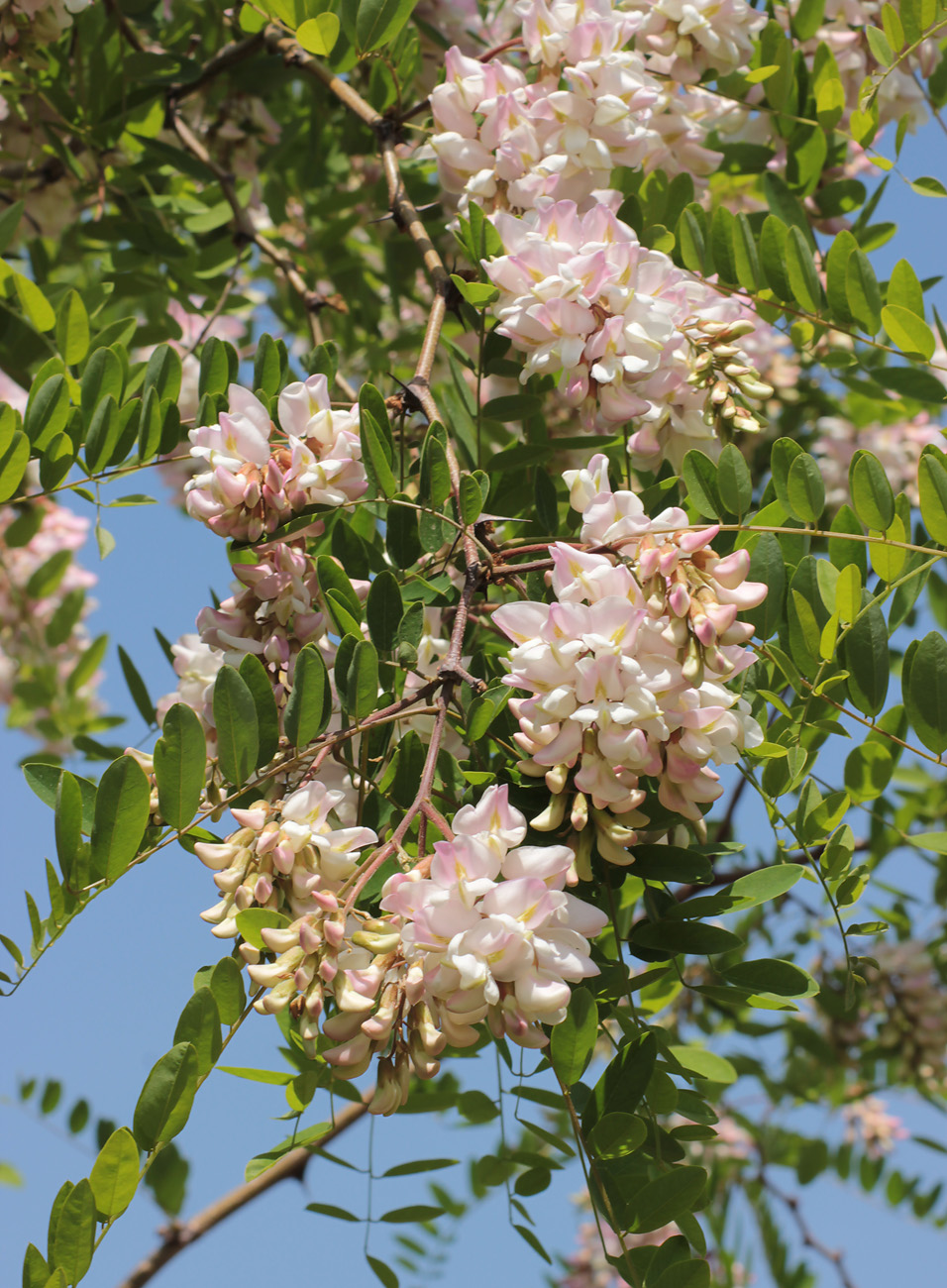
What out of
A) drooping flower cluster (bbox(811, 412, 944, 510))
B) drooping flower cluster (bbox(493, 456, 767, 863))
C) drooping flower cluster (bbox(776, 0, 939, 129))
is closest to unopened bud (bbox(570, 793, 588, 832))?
drooping flower cluster (bbox(493, 456, 767, 863))

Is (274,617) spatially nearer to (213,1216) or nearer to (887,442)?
(213,1216)

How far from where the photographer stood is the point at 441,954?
62 cm

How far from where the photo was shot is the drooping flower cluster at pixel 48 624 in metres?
2.21

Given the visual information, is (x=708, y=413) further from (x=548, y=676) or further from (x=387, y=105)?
(x=387, y=105)

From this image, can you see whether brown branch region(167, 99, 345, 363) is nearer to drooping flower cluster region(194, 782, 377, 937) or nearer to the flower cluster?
drooping flower cluster region(194, 782, 377, 937)

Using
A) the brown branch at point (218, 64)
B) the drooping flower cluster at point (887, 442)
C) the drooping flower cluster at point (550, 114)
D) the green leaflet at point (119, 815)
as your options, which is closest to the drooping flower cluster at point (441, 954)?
the green leaflet at point (119, 815)

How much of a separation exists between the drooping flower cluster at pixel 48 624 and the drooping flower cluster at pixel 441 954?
136 cm

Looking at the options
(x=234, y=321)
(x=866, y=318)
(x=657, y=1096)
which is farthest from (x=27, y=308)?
(x=234, y=321)

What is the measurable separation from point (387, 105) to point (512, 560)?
700mm

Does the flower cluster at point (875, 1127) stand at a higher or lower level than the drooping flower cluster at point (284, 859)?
lower

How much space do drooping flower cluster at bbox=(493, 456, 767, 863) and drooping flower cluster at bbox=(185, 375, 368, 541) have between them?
0.21 m

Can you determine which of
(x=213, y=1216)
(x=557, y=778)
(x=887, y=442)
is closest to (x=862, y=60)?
(x=557, y=778)

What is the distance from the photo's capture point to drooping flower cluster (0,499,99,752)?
2.21 metres

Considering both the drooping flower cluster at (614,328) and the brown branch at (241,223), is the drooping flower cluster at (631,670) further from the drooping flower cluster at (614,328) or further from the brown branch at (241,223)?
the brown branch at (241,223)
